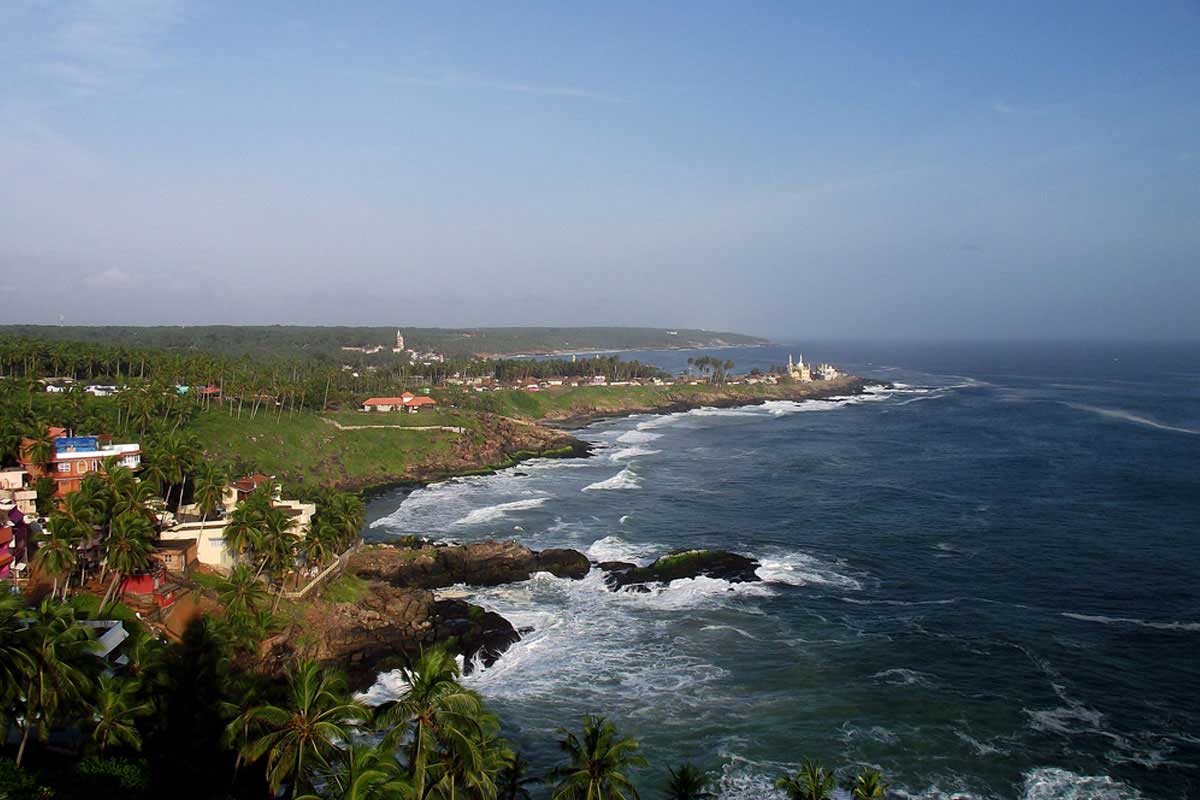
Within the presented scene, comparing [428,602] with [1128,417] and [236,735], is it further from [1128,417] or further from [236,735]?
[1128,417]

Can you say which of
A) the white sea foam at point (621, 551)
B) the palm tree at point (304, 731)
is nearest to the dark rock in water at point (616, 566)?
the white sea foam at point (621, 551)

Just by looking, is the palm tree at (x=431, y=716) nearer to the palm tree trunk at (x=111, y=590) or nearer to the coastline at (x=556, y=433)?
the palm tree trunk at (x=111, y=590)

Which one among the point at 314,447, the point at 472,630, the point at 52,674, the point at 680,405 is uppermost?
the point at 52,674

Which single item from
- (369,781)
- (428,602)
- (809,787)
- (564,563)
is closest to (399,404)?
(564,563)

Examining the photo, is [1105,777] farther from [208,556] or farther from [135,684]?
[208,556]

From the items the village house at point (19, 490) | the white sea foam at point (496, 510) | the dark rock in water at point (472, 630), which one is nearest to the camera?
the dark rock in water at point (472, 630)
